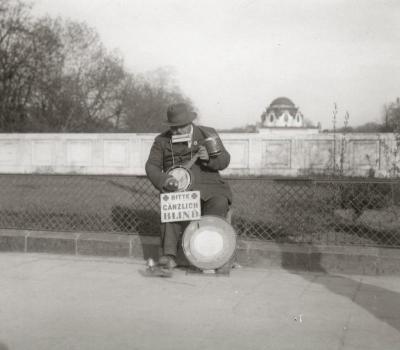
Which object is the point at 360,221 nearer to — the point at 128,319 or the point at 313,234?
the point at 313,234

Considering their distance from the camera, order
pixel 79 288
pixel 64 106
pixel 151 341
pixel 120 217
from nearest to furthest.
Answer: pixel 151 341
pixel 79 288
pixel 120 217
pixel 64 106

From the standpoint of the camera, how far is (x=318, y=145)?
1194 inches

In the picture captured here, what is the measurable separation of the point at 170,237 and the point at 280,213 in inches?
112

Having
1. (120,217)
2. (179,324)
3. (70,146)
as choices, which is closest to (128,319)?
(179,324)

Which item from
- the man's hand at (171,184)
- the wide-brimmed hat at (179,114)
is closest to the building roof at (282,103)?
the wide-brimmed hat at (179,114)

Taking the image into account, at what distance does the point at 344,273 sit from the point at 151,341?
2939mm

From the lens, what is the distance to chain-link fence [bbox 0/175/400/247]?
7.39 metres

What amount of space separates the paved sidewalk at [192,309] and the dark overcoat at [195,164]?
→ 0.91 meters

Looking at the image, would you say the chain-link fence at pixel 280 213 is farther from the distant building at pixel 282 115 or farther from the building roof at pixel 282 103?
the building roof at pixel 282 103

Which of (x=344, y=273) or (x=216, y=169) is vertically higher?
(x=216, y=169)

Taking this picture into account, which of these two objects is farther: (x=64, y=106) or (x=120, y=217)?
(x=64, y=106)

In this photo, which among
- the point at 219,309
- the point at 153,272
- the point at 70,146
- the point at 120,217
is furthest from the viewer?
the point at 70,146

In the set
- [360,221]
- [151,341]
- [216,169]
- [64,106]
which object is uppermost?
[64,106]

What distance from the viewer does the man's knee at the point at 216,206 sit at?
20.2 ft
